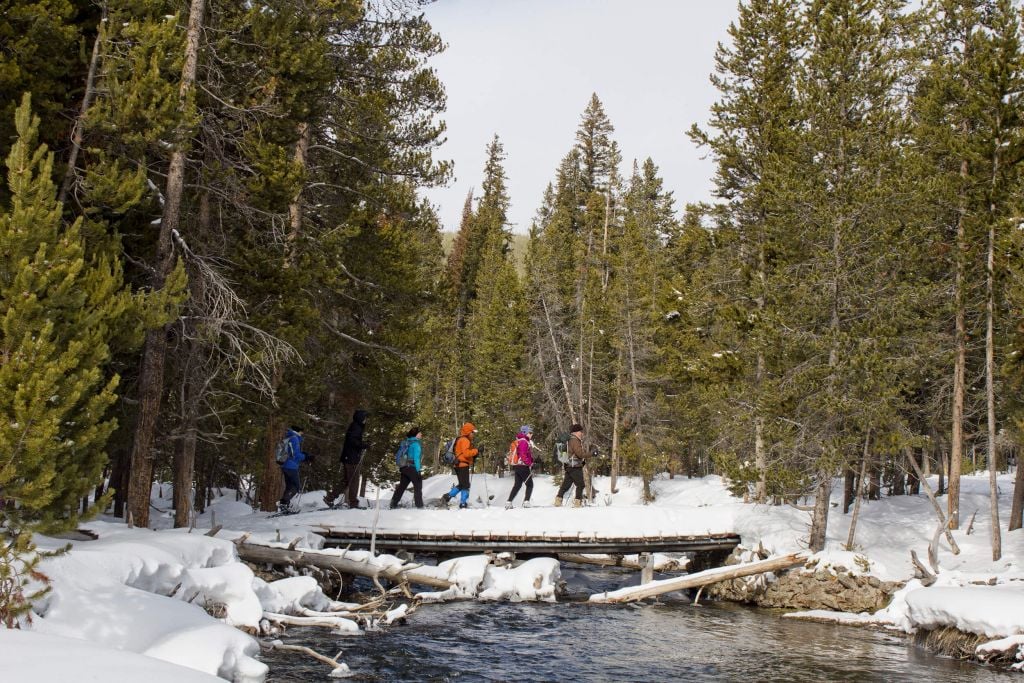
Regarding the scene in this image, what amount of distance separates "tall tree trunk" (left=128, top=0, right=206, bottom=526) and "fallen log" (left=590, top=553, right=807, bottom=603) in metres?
9.03

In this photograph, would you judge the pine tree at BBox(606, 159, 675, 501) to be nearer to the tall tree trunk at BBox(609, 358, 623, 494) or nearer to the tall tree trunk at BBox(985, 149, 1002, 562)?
the tall tree trunk at BBox(609, 358, 623, 494)

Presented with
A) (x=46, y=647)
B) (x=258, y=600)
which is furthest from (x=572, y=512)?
(x=46, y=647)

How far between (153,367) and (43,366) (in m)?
5.12

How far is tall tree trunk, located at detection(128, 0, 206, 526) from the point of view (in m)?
13.0

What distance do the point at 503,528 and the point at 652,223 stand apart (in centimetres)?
3786

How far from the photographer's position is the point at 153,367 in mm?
13188

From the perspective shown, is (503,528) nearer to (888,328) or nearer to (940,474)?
(888,328)

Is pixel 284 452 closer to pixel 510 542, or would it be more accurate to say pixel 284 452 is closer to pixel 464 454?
pixel 464 454

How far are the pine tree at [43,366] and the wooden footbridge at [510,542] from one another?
7.73 m

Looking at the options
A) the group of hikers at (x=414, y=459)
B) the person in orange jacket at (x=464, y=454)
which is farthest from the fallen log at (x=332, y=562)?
the person in orange jacket at (x=464, y=454)

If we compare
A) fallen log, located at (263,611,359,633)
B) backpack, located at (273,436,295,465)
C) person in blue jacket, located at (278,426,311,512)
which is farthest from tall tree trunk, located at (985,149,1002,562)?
backpack, located at (273,436,295,465)

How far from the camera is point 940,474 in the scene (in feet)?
117

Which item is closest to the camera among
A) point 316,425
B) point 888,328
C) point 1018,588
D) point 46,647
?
point 46,647

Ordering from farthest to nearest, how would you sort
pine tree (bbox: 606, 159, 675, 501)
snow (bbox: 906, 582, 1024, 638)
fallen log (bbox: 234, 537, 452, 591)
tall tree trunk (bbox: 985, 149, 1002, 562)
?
pine tree (bbox: 606, 159, 675, 501) → tall tree trunk (bbox: 985, 149, 1002, 562) → fallen log (bbox: 234, 537, 452, 591) → snow (bbox: 906, 582, 1024, 638)
